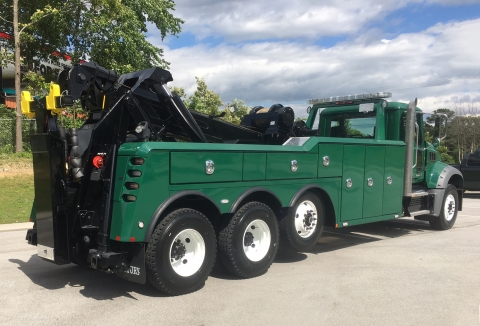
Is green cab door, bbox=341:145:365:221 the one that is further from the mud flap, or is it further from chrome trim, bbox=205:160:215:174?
the mud flap

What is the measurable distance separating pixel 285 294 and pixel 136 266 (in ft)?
5.91

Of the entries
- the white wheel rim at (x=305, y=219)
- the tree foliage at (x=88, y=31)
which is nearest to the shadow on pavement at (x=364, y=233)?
the white wheel rim at (x=305, y=219)

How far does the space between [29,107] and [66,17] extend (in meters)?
15.1

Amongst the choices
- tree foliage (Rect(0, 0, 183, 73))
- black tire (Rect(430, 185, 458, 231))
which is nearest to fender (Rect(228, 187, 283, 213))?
black tire (Rect(430, 185, 458, 231))

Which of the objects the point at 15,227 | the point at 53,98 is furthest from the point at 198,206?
the point at 15,227

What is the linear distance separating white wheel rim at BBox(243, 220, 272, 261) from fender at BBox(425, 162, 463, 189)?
17.0ft

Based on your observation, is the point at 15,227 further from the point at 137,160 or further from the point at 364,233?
the point at 364,233

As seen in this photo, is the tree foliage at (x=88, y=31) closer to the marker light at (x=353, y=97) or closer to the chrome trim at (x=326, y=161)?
the marker light at (x=353, y=97)

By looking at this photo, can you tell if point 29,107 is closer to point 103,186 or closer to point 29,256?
point 103,186

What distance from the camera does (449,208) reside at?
10594mm

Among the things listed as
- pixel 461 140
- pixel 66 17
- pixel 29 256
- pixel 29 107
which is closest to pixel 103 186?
pixel 29 107

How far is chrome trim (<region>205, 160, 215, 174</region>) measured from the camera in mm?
5613

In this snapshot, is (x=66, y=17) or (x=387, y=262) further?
(x=66, y=17)

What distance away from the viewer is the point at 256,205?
6297mm
